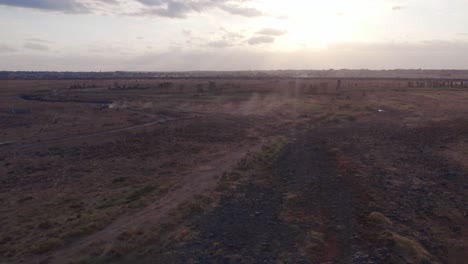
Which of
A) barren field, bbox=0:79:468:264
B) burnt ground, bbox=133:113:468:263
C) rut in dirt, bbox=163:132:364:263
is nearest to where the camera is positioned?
rut in dirt, bbox=163:132:364:263

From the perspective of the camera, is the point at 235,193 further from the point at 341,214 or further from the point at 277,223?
the point at 341,214

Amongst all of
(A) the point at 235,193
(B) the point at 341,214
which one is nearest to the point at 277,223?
(B) the point at 341,214

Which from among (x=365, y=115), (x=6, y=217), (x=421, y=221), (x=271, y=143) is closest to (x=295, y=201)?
(x=421, y=221)

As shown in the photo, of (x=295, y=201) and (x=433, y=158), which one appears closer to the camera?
(x=295, y=201)

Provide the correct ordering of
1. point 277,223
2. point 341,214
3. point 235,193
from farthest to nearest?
point 235,193, point 341,214, point 277,223

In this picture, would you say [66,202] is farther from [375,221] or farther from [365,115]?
[365,115]
